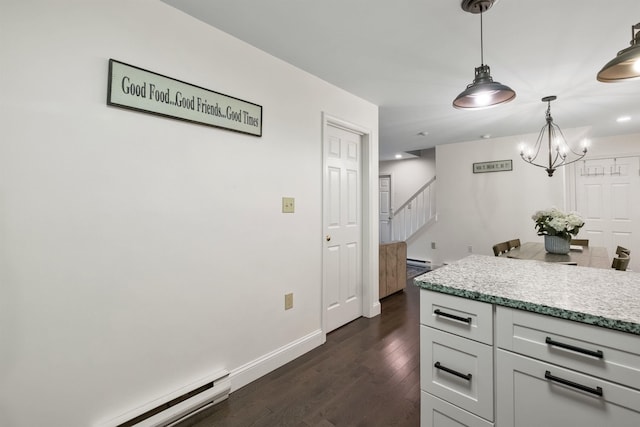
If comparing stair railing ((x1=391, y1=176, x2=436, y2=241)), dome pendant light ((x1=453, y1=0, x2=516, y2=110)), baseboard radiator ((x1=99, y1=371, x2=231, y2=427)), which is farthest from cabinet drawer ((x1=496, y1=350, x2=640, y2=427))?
stair railing ((x1=391, y1=176, x2=436, y2=241))

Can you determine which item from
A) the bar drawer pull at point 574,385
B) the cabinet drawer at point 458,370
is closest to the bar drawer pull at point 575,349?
the bar drawer pull at point 574,385

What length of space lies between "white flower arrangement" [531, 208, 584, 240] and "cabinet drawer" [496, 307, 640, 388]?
2288 millimetres

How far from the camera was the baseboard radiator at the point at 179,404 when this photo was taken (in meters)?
1.46

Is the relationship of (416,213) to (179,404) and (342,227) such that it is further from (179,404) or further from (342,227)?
(179,404)

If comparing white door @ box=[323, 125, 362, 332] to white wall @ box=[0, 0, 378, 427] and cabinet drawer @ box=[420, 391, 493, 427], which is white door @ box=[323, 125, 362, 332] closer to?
white wall @ box=[0, 0, 378, 427]

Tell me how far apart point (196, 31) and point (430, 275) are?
1960mm

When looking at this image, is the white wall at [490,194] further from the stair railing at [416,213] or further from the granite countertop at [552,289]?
the granite countertop at [552,289]

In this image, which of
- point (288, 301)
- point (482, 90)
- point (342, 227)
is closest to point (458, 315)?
point (482, 90)

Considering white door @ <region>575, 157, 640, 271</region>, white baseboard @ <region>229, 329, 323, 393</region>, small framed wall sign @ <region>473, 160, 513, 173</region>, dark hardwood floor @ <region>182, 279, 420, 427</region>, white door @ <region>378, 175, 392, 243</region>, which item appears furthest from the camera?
white door @ <region>378, 175, 392, 243</region>

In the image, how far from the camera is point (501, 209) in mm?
4906

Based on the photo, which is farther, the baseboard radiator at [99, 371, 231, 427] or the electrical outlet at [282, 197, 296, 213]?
the electrical outlet at [282, 197, 296, 213]

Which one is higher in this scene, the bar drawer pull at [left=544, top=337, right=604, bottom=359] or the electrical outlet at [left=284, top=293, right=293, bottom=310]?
the bar drawer pull at [left=544, top=337, right=604, bottom=359]

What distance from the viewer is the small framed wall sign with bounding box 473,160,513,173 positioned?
4.81 meters

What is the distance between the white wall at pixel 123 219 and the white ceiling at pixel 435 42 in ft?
1.10
